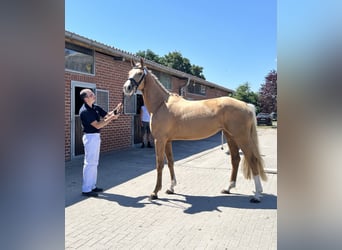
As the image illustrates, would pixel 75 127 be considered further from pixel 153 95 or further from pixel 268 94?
pixel 268 94

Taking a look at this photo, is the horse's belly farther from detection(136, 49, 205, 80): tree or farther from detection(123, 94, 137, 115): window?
detection(136, 49, 205, 80): tree

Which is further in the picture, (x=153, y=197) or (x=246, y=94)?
(x=246, y=94)

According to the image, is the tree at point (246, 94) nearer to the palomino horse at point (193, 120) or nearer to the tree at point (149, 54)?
the tree at point (149, 54)

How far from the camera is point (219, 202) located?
15.1 feet

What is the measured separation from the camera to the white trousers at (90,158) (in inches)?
191

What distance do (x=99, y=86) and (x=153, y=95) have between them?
415cm

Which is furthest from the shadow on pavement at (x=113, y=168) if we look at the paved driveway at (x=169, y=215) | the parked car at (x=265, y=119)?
the parked car at (x=265, y=119)

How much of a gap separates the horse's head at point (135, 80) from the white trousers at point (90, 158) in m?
0.96

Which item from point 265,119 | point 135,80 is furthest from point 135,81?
point 265,119
